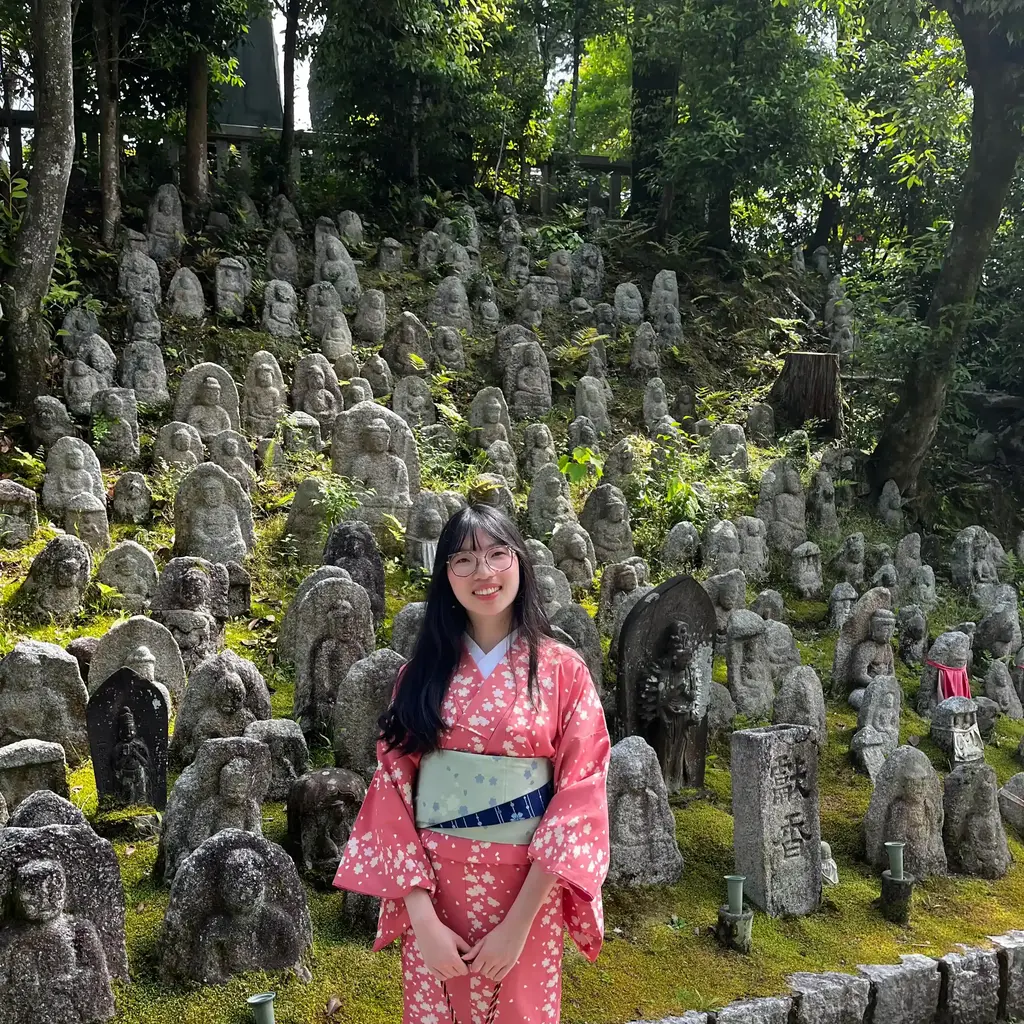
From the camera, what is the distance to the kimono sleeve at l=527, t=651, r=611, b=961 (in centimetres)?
244

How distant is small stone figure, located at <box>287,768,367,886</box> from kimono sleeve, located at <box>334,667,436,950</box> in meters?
1.61

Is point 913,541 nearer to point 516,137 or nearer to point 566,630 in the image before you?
point 566,630

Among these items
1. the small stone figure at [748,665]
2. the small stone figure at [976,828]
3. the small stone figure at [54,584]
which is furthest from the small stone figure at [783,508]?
the small stone figure at [54,584]

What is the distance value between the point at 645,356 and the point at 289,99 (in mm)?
7254

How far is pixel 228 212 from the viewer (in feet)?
49.2

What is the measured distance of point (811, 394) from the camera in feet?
41.1

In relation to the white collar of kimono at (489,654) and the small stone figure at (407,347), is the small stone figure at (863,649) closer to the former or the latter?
the white collar of kimono at (489,654)

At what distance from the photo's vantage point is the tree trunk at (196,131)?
14.4 metres

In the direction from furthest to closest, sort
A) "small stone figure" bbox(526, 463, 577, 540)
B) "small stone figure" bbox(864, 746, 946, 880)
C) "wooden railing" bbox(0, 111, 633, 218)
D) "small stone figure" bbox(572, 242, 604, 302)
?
"small stone figure" bbox(572, 242, 604, 302) → "wooden railing" bbox(0, 111, 633, 218) → "small stone figure" bbox(526, 463, 577, 540) → "small stone figure" bbox(864, 746, 946, 880)

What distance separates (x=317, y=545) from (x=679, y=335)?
844 cm

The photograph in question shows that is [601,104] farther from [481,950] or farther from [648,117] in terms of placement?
[481,950]

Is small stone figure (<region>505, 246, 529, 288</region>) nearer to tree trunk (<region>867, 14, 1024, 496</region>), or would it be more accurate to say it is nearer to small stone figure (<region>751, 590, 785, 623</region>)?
tree trunk (<region>867, 14, 1024, 496</region>)

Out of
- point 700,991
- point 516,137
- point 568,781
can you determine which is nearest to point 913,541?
point 700,991

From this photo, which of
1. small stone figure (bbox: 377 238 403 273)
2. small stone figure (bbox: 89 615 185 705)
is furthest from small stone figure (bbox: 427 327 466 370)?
small stone figure (bbox: 89 615 185 705)
